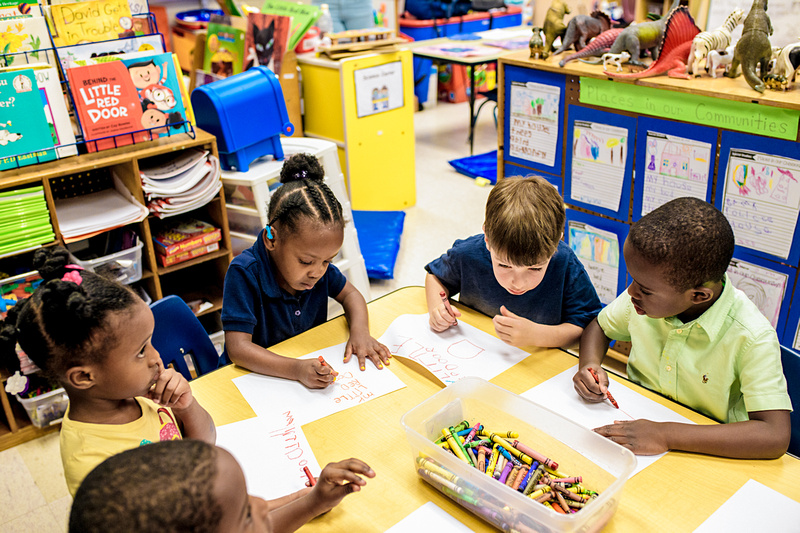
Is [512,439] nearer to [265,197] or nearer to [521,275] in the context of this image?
[521,275]

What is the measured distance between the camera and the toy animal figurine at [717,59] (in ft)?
6.64

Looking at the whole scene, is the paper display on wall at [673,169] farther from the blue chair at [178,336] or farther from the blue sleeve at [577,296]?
the blue chair at [178,336]

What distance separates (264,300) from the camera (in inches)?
60.4

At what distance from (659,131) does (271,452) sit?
1.72m

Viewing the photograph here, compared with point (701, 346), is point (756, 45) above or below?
above

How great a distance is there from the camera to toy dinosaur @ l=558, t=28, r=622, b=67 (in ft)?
7.60

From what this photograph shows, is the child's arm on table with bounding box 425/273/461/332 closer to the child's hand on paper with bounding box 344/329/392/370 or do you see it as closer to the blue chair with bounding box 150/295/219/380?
the child's hand on paper with bounding box 344/329/392/370

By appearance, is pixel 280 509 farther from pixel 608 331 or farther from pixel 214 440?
pixel 608 331

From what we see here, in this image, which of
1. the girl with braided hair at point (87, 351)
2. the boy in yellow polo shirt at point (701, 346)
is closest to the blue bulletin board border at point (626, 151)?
the boy in yellow polo shirt at point (701, 346)

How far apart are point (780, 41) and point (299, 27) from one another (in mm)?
2417

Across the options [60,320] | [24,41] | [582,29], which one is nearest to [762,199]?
[582,29]

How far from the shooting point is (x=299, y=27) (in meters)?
3.57

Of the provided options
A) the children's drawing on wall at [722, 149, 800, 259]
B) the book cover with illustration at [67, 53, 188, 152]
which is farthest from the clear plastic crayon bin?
the book cover with illustration at [67, 53, 188, 152]

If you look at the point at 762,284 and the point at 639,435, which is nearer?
the point at 639,435
